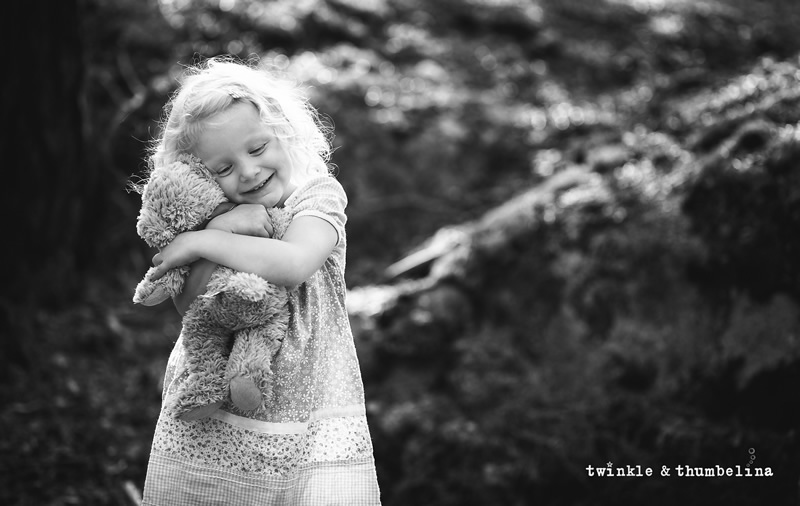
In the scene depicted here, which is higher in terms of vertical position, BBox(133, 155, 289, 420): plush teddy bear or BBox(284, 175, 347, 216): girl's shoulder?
BBox(284, 175, 347, 216): girl's shoulder

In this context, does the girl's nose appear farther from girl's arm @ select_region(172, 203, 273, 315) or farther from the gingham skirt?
the gingham skirt

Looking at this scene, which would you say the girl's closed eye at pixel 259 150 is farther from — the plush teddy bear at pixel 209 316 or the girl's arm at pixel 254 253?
the girl's arm at pixel 254 253

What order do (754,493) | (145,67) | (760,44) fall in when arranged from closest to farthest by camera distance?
(754,493) < (145,67) < (760,44)

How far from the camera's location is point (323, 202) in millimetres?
2145

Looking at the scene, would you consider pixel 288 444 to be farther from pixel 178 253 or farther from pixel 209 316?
pixel 178 253

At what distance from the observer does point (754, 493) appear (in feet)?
10.7

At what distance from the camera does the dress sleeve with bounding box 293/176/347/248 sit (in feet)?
6.98

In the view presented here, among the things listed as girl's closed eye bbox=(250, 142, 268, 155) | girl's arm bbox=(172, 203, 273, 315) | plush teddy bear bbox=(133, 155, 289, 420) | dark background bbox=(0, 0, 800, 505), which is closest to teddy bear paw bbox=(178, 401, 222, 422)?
plush teddy bear bbox=(133, 155, 289, 420)

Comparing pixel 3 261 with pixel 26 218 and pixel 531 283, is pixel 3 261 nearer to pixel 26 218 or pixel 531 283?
pixel 26 218

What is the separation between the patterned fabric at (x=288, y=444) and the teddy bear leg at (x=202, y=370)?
0.09 metres

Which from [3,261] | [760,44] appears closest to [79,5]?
[3,261]

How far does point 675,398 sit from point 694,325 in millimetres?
436

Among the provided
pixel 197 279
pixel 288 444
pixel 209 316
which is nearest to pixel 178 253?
pixel 197 279

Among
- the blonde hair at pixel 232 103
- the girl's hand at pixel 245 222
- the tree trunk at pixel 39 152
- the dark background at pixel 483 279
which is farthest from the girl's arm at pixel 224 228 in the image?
the tree trunk at pixel 39 152
